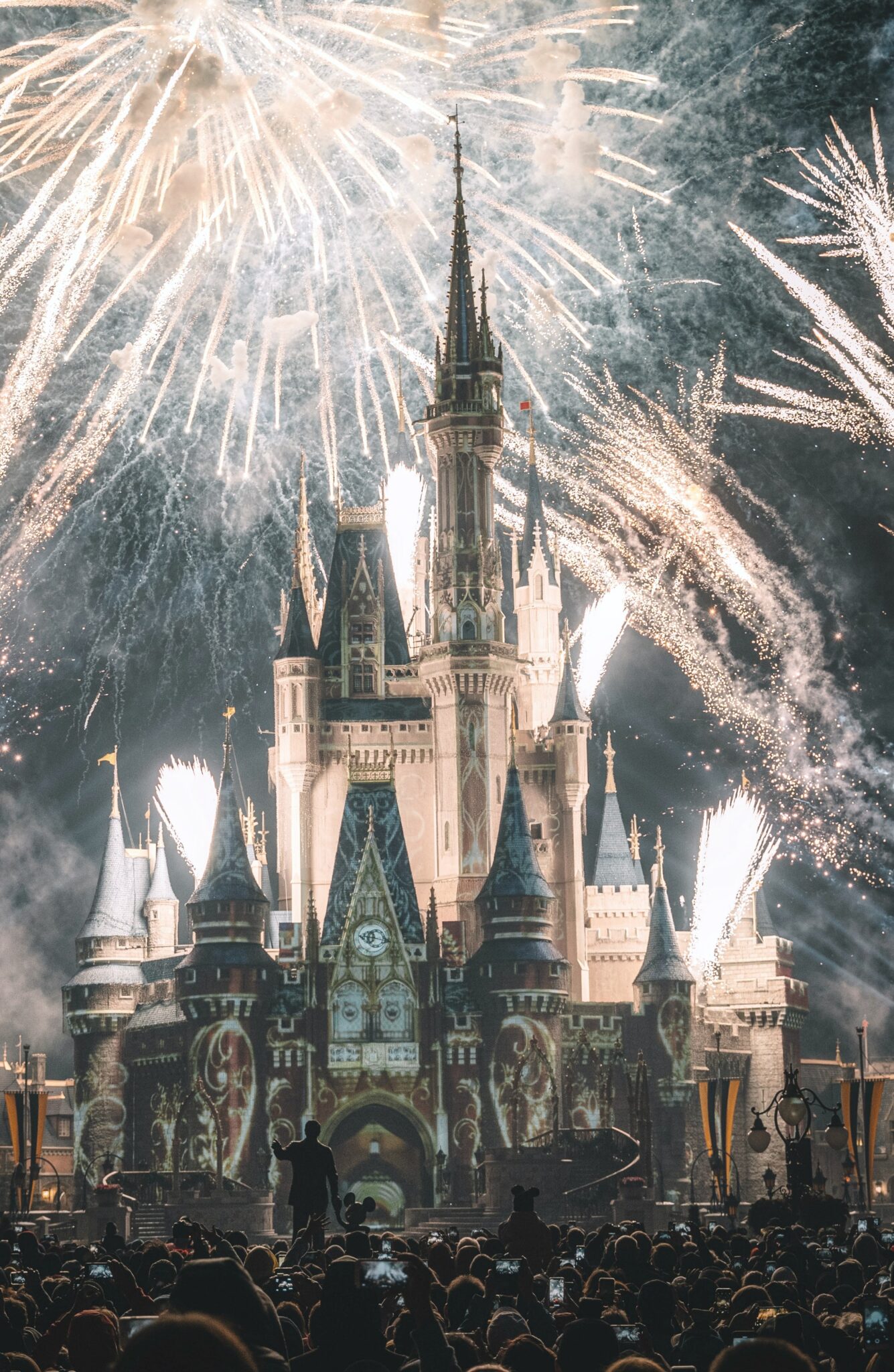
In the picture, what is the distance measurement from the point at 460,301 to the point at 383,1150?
127ft

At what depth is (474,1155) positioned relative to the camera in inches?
3334

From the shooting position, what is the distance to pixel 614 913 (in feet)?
348

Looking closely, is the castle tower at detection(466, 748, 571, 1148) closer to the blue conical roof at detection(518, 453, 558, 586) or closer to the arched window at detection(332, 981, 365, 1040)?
the arched window at detection(332, 981, 365, 1040)

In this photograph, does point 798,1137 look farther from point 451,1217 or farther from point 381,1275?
point 451,1217

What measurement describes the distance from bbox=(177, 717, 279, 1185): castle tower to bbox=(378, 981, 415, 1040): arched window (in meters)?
4.38

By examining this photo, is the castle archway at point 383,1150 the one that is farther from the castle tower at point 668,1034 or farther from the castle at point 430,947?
the castle tower at point 668,1034

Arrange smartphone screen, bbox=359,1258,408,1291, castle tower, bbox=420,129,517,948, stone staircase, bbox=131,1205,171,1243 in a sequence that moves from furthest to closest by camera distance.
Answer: castle tower, bbox=420,129,517,948, stone staircase, bbox=131,1205,171,1243, smartphone screen, bbox=359,1258,408,1291

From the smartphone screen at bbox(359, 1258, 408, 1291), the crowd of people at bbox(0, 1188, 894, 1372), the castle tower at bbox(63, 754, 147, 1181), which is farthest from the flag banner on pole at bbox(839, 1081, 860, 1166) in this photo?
the smartphone screen at bbox(359, 1258, 408, 1291)

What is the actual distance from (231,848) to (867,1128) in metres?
35.0

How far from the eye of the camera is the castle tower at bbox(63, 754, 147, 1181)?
3622 inches

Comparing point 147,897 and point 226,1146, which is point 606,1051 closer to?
point 226,1146

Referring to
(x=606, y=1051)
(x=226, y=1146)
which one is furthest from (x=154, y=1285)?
(x=606, y=1051)

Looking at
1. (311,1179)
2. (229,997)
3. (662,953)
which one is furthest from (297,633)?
(311,1179)

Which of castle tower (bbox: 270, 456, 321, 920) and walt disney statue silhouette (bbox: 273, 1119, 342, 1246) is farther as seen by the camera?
castle tower (bbox: 270, 456, 321, 920)
